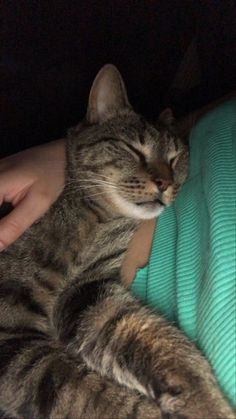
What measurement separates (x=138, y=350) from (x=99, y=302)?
0.16 metres

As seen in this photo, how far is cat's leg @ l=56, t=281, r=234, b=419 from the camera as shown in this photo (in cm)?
84

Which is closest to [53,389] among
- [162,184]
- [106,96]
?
[162,184]

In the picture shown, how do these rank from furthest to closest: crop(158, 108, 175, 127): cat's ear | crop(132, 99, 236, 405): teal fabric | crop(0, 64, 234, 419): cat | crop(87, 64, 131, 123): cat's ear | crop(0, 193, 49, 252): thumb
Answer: crop(158, 108, 175, 127): cat's ear
crop(87, 64, 131, 123): cat's ear
crop(0, 193, 49, 252): thumb
crop(0, 64, 234, 419): cat
crop(132, 99, 236, 405): teal fabric

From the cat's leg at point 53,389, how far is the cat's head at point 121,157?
0.38 meters

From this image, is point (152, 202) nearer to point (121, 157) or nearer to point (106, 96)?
point (121, 157)

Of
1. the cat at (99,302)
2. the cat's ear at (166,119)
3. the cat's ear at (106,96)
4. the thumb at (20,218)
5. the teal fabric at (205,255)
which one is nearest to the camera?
the teal fabric at (205,255)

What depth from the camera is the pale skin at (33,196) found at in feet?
3.61

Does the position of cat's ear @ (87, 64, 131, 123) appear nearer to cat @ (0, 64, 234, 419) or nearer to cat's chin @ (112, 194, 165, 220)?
cat @ (0, 64, 234, 419)

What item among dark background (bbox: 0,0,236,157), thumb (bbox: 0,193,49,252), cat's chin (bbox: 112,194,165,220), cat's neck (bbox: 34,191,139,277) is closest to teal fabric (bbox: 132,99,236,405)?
cat's chin (bbox: 112,194,165,220)

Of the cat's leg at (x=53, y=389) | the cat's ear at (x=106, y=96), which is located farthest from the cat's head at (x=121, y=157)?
the cat's leg at (x=53, y=389)

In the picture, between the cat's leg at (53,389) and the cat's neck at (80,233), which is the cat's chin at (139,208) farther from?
the cat's leg at (53,389)

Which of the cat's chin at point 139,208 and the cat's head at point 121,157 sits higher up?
the cat's head at point 121,157

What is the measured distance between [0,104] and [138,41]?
47cm

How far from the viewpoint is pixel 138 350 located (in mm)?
940
